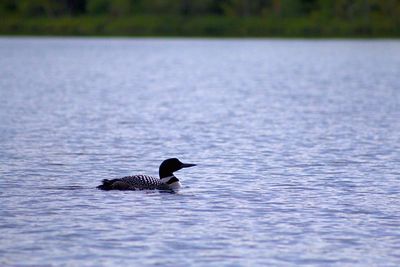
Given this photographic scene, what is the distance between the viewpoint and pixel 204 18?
144 metres

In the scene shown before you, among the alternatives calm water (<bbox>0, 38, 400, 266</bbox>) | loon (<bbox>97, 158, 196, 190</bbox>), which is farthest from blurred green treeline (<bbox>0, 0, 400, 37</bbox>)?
loon (<bbox>97, 158, 196, 190</bbox>)

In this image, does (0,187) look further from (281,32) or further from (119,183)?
(281,32)

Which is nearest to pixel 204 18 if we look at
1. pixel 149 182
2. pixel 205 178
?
pixel 205 178

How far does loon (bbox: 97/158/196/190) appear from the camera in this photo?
19.5 metres

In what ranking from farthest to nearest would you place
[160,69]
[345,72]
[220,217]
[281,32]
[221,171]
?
[281,32] < [160,69] < [345,72] < [221,171] < [220,217]

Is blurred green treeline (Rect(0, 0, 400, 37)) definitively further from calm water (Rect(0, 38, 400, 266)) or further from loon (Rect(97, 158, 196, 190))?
loon (Rect(97, 158, 196, 190))

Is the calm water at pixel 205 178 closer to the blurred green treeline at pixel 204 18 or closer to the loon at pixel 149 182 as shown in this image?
the loon at pixel 149 182

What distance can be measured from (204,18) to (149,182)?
4947 inches

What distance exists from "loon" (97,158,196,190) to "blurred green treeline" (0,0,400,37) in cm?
11964

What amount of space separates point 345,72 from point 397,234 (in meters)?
56.7

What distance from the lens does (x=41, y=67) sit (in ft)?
251

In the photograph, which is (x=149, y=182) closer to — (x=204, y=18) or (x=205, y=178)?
(x=205, y=178)

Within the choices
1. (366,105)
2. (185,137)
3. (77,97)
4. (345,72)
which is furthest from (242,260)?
(345,72)

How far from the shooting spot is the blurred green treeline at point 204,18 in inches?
5472
